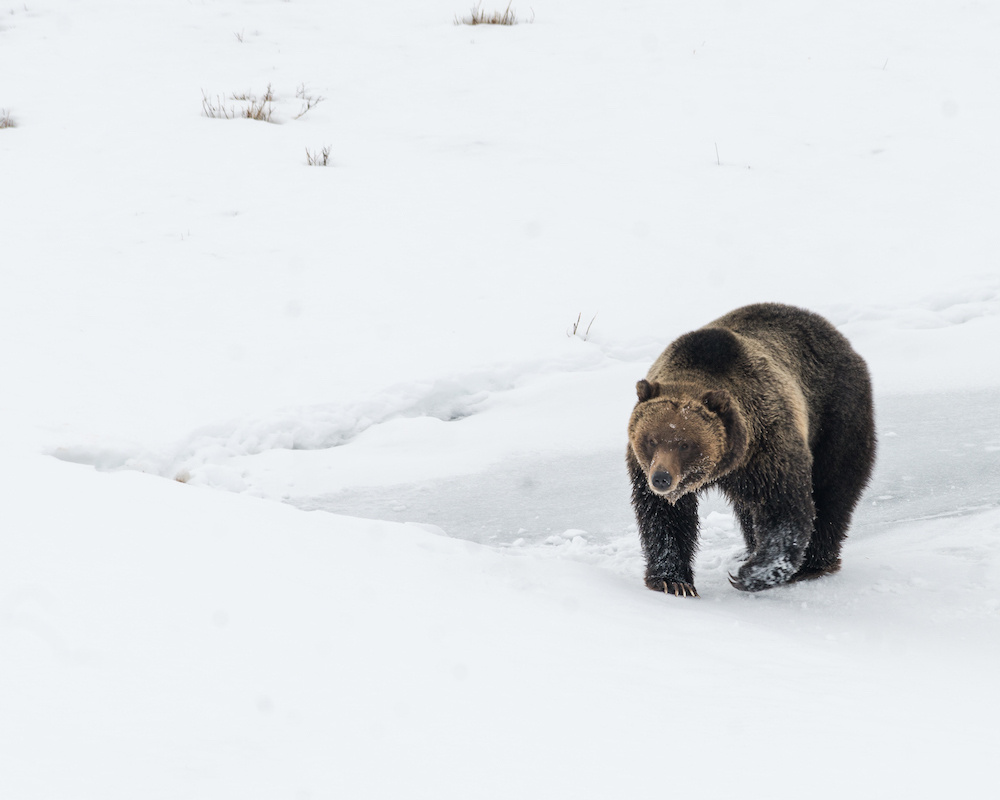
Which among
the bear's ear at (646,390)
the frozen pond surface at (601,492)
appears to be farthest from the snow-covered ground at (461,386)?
the bear's ear at (646,390)

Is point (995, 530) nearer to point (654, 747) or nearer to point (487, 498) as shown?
point (487, 498)

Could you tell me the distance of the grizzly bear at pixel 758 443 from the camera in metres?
3.88

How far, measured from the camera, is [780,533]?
4.08 m

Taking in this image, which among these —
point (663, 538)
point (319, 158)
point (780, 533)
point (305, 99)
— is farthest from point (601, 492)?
point (305, 99)

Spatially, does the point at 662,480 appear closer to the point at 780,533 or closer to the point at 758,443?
the point at 758,443

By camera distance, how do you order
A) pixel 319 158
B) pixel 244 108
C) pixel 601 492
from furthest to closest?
pixel 244 108
pixel 319 158
pixel 601 492

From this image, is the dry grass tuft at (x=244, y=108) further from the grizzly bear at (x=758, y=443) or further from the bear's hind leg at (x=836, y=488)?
the bear's hind leg at (x=836, y=488)

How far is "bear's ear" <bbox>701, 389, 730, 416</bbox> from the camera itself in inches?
151

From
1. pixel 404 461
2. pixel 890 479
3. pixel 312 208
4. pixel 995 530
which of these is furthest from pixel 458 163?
pixel 995 530

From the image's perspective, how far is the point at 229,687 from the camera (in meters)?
2.13

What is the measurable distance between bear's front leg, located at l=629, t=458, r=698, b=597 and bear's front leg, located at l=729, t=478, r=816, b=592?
31 cm

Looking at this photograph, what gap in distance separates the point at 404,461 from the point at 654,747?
360 cm

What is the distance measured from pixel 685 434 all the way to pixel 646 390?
0.28 meters

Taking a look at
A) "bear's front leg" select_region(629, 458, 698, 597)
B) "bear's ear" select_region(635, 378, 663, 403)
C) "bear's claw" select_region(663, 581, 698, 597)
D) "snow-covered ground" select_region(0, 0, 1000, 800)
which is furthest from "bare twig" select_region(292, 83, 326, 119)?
"bear's claw" select_region(663, 581, 698, 597)
